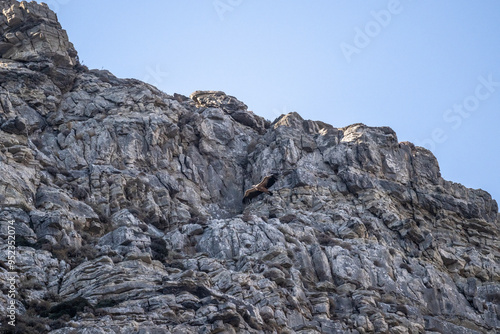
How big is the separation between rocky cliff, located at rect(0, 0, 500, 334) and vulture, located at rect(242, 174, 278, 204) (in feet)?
3.30

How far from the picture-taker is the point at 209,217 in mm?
57531

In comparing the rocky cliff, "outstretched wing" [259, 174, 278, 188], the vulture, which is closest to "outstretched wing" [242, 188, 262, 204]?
the vulture

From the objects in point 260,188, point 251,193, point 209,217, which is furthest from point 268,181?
point 209,217

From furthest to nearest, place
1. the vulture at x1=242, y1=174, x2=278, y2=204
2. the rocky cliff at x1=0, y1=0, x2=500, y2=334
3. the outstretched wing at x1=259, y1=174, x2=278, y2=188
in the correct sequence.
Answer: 1. the outstretched wing at x1=259, y1=174, x2=278, y2=188
2. the vulture at x1=242, y1=174, x2=278, y2=204
3. the rocky cliff at x1=0, y1=0, x2=500, y2=334

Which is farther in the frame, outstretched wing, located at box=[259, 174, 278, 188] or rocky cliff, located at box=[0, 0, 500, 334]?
outstretched wing, located at box=[259, 174, 278, 188]

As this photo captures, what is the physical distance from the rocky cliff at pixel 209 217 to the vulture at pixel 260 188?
1006mm

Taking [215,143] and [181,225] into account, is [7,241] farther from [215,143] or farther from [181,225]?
[215,143]

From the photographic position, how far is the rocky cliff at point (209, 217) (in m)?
38.9

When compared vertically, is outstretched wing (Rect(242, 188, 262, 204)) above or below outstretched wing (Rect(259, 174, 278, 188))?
below

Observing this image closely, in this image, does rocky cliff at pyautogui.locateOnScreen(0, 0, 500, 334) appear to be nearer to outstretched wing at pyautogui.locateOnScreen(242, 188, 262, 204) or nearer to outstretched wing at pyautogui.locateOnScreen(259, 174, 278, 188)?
outstretched wing at pyautogui.locateOnScreen(259, 174, 278, 188)

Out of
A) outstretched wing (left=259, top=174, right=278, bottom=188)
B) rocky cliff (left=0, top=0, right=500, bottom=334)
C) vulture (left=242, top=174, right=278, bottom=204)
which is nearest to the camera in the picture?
rocky cliff (left=0, top=0, right=500, bottom=334)

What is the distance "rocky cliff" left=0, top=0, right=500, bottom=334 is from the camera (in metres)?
38.9

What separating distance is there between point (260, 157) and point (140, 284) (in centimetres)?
2966

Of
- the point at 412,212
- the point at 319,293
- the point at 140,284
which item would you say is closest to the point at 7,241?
the point at 140,284
